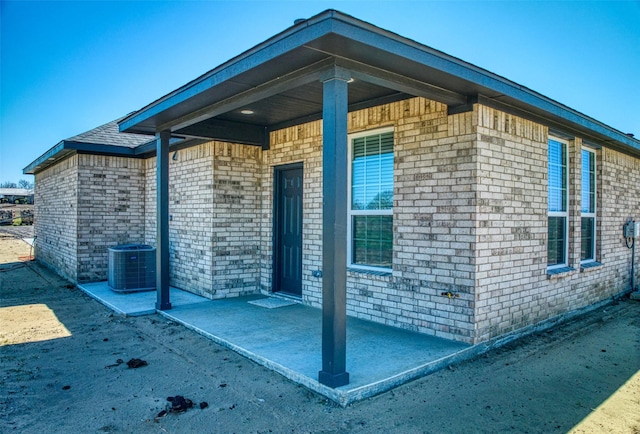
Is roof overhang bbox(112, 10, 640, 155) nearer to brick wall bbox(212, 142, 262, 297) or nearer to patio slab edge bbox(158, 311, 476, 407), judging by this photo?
brick wall bbox(212, 142, 262, 297)

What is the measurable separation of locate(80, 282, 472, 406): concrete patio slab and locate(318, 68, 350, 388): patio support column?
23 centimetres

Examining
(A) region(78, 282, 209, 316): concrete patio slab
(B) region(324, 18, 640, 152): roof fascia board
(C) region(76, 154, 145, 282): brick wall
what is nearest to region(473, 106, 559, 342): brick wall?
(B) region(324, 18, 640, 152): roof fascia board

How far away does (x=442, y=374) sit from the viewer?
4.15 meters

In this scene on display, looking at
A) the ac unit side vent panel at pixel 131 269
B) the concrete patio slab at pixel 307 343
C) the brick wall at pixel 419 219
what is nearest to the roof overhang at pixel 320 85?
the brick wall at pixel 419 219

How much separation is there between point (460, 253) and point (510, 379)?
1393 millimetres

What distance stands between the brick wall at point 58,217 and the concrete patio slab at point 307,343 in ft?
11.5

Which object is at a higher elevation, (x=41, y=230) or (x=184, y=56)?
(x=184, y=56)

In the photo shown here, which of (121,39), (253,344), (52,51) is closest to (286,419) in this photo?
(253,344)

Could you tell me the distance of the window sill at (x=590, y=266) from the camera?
6.83 m

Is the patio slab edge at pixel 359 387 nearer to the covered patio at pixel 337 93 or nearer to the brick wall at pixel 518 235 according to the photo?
the covered patio at pixel 337 93

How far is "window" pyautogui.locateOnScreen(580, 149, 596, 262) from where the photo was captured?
24.0 feet

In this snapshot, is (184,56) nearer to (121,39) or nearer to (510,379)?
(121,39)

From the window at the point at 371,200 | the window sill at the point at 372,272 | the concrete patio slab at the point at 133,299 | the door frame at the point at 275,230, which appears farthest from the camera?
the door frame at the point at 275,230

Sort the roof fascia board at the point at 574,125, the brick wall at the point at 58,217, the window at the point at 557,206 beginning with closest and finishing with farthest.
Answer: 1. the roof fascia board at the point at 574,125
2. the window at the point at 557,206
3. the brick wall at the point at 58,217
